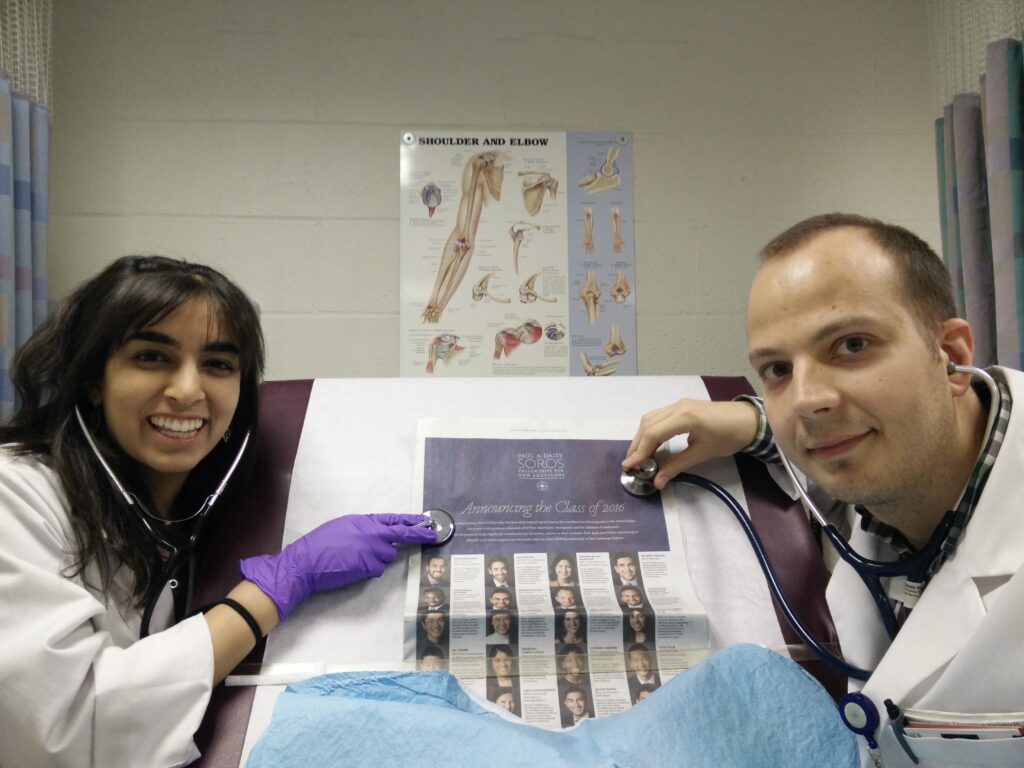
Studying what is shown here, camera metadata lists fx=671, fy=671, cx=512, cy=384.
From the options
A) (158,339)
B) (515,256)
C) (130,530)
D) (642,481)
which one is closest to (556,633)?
(642,481)

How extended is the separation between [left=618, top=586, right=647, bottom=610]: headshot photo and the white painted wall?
0.94 m

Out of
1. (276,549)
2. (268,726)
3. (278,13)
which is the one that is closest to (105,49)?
(278,13)

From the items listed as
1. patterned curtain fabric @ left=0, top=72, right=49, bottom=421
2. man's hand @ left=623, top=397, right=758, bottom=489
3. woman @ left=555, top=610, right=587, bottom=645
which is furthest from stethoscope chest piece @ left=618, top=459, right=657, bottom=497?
patterned curtain fabric @ left=0, top=72, right=49, bottom=421

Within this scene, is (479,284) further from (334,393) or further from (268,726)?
(268,726)

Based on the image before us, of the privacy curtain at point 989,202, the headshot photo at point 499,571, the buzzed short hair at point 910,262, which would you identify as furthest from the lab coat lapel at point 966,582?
the privacy curtain at point 989,202

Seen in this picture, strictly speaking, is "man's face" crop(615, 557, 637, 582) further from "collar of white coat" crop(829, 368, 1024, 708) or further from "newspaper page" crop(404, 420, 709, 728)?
"collar of white coat" crop(829, 368, 1024, 708)

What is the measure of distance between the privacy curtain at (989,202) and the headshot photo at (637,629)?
951 mm

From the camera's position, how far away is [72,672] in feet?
2.31

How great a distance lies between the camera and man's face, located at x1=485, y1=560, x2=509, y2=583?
929mm

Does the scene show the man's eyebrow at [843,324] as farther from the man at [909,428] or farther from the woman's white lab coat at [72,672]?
the woman's white lab coat at [72,672]

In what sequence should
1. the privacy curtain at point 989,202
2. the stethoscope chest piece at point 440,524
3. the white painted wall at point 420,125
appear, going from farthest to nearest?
1. the white painted wall at point 420,125
2. the privacy curtain at point 989,202
3. the stethoscope chest piece at point 440,524

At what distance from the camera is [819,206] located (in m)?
1.84

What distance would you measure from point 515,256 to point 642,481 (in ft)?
2.91

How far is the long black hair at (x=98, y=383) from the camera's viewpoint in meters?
0.87
